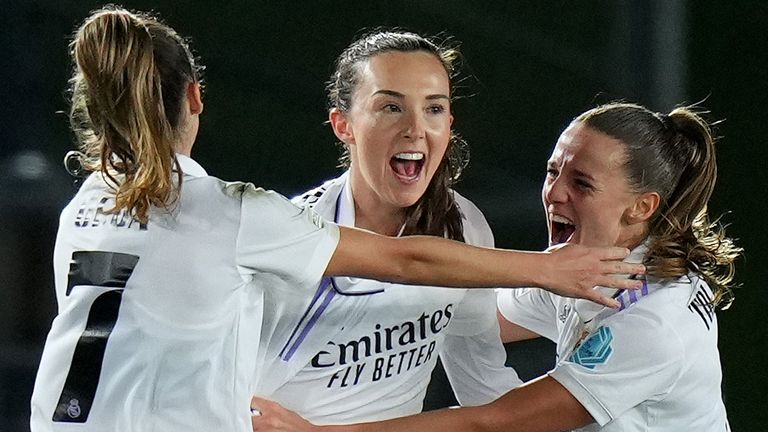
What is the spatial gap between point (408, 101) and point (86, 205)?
491mm

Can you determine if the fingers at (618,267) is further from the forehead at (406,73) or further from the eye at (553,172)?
the forehead at (406,73)

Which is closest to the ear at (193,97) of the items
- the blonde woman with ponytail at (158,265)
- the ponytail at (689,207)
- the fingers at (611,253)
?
the blonde woman with ponytail at (158,265)

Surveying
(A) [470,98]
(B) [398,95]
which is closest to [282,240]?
(B) [398,95]

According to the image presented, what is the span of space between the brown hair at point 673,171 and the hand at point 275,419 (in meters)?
0.49

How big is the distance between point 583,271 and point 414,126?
1.31 feet

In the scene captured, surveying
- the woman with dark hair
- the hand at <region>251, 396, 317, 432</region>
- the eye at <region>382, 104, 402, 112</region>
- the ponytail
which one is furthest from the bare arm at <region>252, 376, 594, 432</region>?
the eye at <region>382, 104, 402, 112</region>

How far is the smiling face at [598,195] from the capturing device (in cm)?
153

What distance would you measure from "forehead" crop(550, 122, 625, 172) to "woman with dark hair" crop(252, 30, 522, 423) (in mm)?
180

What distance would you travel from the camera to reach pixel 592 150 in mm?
1542

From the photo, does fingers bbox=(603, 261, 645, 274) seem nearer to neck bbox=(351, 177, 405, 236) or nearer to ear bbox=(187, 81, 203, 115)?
neck bbox=(351, 177, 405, 236)

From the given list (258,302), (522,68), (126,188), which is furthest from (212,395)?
(522,68)

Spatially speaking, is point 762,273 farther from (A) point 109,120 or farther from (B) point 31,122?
(A) point 109,120

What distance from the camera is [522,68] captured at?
9.08ft

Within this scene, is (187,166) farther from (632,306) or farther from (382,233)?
(632,306)
